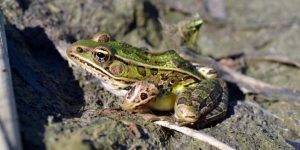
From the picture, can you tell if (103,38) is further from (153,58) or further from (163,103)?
(163,103)

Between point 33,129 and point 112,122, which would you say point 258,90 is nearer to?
point 112,122

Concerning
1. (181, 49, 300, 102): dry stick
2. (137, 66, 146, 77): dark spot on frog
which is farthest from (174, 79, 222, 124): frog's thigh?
(181, 49, 300, 102): dry stick

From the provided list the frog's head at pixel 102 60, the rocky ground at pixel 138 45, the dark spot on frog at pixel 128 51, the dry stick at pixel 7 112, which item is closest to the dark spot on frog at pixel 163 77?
the frog's head at pixel 102 60

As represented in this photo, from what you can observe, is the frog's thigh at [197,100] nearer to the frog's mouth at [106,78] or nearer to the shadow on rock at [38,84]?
the frog's mouth at [106,78]

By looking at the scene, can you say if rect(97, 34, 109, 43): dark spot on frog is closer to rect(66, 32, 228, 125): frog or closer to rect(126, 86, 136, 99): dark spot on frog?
rect(66, 32, 228, 125): frog

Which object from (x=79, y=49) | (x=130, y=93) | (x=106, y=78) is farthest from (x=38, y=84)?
(x=130, y=93)

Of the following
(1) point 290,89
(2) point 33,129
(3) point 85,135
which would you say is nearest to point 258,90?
(1) point 290,89

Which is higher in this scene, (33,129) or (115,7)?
(115,7)
